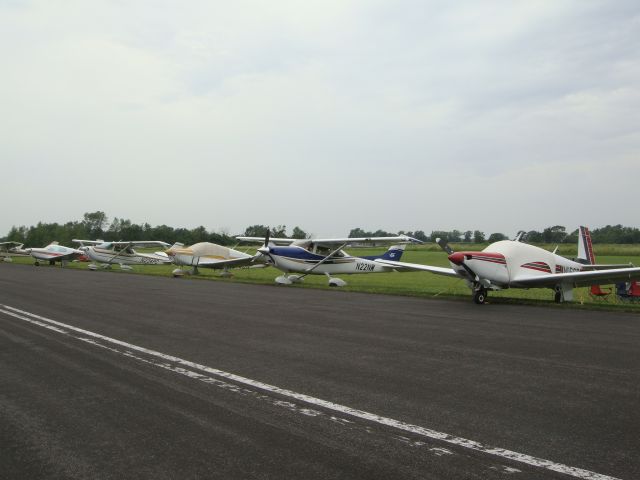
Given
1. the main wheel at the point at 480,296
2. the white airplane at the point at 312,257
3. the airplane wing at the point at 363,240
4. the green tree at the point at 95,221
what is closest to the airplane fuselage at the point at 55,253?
the white airplane at the point at 312,257

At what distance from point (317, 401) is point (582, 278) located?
1208 centimetres

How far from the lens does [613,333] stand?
8.92 m

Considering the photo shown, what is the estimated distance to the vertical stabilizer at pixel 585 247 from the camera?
18.1 metres

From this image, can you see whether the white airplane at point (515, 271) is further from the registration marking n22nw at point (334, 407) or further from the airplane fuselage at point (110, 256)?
the airplane fuselage at point (110, 256)

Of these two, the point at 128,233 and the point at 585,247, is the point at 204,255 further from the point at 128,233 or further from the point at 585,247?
the point at 128,233

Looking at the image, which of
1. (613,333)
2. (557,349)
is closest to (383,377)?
(557,349)

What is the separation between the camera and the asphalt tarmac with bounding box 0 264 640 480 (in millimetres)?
3266

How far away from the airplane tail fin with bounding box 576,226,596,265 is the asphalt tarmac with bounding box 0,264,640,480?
971cm

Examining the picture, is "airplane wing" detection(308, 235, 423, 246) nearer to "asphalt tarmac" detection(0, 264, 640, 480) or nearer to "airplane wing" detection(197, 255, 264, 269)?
"airplane wing" detection(197, 255, 264, 269)

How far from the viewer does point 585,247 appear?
59.9 ft

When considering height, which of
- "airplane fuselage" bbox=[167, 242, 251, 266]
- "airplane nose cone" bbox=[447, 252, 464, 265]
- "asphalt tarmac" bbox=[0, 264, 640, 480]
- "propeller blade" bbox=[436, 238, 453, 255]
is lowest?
"asphalt tarmac" bbox=[0, 264, 640, 480]

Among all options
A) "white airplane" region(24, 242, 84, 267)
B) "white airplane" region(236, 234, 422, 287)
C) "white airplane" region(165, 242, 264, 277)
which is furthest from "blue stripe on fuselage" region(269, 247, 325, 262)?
"white airplane" region(24, 242, 84, 267)

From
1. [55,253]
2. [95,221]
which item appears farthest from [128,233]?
[55,253]

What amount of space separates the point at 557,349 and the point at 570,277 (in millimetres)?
7781
